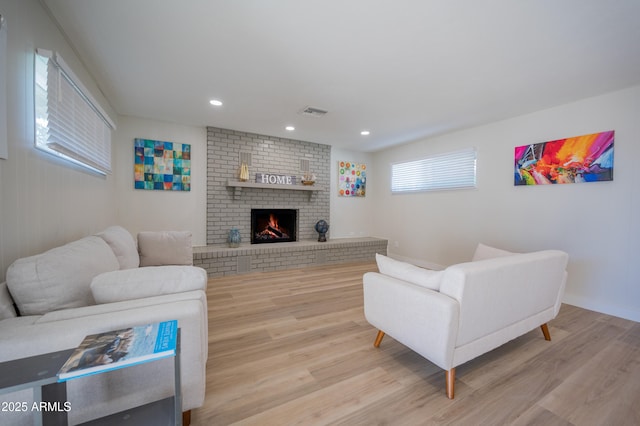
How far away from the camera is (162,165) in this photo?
4.00 m

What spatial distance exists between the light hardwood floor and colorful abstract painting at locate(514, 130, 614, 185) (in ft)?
5.07

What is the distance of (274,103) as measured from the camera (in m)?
3.19

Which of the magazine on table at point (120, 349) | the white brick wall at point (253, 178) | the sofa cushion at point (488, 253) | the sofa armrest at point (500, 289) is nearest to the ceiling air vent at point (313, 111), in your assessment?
the white brick wall at point (253, 178)

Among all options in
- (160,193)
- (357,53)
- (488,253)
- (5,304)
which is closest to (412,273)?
(488,253)

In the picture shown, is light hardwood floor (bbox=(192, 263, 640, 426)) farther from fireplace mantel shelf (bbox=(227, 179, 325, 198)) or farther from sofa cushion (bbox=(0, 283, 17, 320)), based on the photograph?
fireplace mantel shelf (bbox=(227, 179, 325, 198))

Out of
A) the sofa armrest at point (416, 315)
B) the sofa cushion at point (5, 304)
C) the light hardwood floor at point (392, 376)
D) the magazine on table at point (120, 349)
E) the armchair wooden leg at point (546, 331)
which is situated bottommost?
the light hardwood floor at point (392, 376)

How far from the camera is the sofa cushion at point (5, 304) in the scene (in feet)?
3.33

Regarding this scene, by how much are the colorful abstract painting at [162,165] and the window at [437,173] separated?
396 cm

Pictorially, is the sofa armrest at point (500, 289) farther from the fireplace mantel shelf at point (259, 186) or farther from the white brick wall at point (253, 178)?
the white brick wall at point (253, 178)

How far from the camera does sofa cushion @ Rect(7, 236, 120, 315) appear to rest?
1073 mm

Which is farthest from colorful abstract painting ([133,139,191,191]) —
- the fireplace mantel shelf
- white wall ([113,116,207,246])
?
the fireplace mantel shelf

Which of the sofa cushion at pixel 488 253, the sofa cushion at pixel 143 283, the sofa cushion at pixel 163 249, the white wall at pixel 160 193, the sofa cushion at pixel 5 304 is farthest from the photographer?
the white wall at pixel 160 193

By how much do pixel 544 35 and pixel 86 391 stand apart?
3.30 m

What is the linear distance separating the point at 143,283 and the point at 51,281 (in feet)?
1.15
